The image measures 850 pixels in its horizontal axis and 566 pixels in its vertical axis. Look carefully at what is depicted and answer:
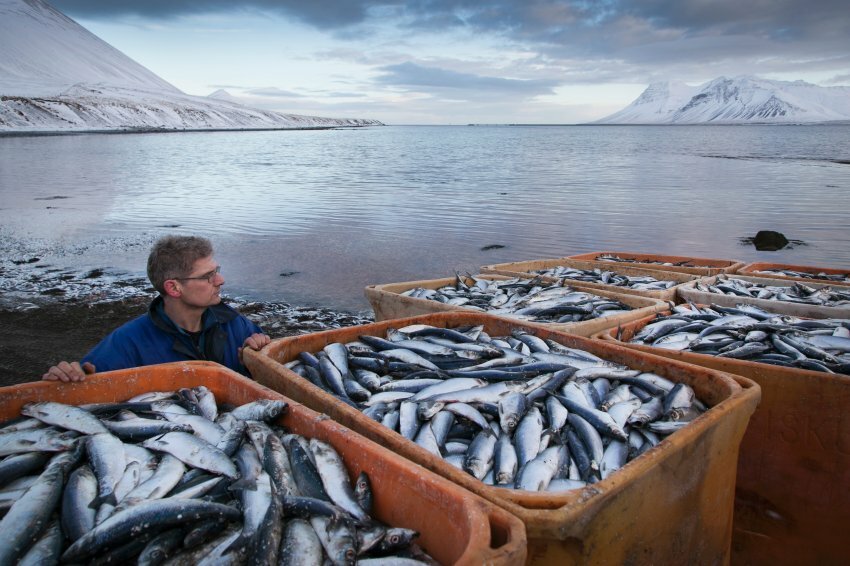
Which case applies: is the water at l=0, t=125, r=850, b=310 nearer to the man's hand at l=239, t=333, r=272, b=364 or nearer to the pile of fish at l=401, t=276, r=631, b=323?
the pile of fish at l=401, t=276, r=631, b=323

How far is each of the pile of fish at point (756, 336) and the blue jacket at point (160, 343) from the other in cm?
288

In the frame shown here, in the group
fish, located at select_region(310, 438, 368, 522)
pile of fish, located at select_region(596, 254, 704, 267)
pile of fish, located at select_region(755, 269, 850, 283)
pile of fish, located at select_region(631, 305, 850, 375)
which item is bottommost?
pile of fish, located at select_region(596, 254, 704, 267)

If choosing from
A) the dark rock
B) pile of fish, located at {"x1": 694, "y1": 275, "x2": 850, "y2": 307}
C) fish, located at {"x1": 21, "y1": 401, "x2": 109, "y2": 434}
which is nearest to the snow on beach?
pile of fish, located at {"x1": 694, "y1": 275, "x2": 850, "y2": 307}

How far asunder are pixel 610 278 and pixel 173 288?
4.64m

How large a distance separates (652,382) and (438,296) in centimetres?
276

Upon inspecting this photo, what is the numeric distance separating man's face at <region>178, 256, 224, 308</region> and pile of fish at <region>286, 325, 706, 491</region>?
0.68 metres

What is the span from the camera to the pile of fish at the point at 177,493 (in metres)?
1.68

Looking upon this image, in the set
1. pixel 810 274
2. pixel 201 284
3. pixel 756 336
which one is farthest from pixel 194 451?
pixel 810 274

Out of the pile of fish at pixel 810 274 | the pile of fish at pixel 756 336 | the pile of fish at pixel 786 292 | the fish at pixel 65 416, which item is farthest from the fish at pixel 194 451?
the pile of fish at pixel 810 274

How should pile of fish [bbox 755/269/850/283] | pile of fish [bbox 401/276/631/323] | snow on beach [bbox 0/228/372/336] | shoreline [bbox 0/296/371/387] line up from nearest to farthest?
pile of fish [bbox 401/276/631/323], shoreline [bbox 0/296/371/387], pile of fish [bbox 755/269/850/283], snow on beach [bbox 0/228/372/336]

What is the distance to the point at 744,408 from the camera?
8.29ft

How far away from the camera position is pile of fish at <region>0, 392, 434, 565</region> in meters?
1.68

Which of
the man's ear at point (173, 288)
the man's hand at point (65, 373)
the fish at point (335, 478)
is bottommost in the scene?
the fish at point (335, 478)

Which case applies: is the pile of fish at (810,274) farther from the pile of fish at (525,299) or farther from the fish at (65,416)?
the fish at (65,416)
